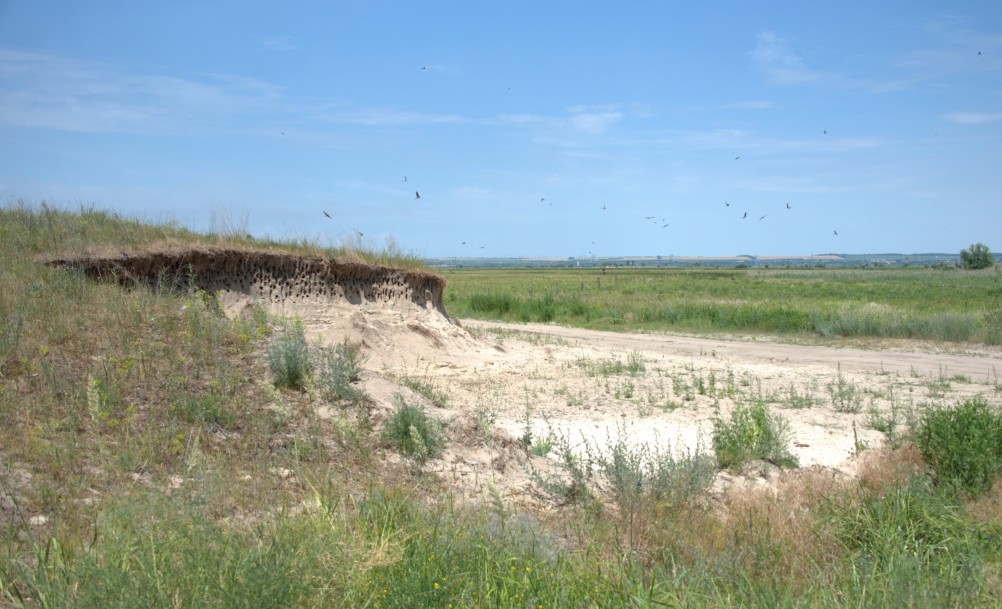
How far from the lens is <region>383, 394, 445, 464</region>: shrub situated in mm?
7988

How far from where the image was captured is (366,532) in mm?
5121

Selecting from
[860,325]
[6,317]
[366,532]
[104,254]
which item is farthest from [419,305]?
[860,325]

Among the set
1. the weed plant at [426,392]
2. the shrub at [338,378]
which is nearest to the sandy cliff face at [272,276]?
the shrub at [338,378]

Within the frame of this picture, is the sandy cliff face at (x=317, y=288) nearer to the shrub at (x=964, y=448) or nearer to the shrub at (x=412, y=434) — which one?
the shrub at (x=412, y=434)

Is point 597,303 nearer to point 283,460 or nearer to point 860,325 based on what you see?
point 860,325

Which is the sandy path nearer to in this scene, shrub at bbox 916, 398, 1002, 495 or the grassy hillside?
shrub at bbox 916, 398, 1002, 495

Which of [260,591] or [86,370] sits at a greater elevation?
[86,370]

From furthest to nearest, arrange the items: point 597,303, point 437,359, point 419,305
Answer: point 597,303
point 419,305
point 437,359

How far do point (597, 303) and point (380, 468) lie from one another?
2934 cm

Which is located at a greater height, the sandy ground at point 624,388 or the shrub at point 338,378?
the shrub at point 338,378

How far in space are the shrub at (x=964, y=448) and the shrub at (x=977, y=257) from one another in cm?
9720

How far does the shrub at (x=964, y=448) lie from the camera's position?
334 inches

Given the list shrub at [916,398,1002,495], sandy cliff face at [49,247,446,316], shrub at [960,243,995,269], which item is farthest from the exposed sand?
shrub at [960,243,995,269]

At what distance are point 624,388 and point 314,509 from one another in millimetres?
8953
